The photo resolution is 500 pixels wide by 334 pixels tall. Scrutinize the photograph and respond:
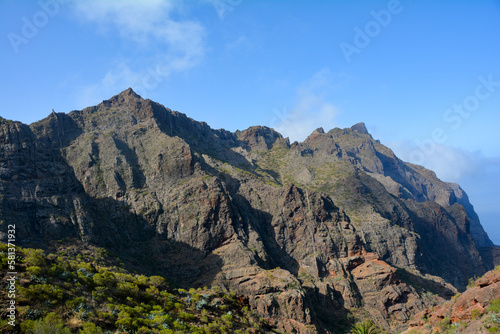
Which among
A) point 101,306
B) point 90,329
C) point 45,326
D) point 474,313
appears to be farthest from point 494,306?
point 45,326

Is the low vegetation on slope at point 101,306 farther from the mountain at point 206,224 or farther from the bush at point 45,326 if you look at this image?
the mountain at point 206,224

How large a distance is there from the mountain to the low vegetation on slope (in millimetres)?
30705

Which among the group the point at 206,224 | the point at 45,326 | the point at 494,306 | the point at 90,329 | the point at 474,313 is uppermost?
the point at 206,224

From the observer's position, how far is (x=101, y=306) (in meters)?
39.9

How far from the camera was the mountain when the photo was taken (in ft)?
294

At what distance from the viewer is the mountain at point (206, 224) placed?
294ft

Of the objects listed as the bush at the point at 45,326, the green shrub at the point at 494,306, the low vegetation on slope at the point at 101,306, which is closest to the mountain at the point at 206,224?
the low vegetation on slope at the point at 101,306

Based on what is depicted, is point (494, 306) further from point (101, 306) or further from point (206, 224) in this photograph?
point (206, 224)

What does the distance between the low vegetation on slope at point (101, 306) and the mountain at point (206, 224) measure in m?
30.7

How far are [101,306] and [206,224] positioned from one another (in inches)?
2670

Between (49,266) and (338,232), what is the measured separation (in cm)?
10056

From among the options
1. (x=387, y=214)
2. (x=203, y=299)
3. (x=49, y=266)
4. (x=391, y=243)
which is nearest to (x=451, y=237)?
(x=387, y=214)

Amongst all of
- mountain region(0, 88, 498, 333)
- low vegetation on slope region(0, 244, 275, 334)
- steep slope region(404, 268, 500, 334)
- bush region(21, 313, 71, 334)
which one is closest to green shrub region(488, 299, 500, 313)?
steep slope region(404, 268, 500, 334)

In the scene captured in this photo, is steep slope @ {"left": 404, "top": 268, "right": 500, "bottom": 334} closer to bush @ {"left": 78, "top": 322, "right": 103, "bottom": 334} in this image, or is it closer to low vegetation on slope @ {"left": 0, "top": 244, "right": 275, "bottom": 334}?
low vegetation on slope @ {"left": 0, "top": 244, "right": 275, "bottom": 334}
